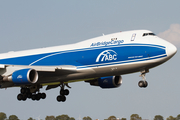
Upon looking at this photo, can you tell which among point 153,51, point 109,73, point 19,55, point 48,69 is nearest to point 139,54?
point 153,51

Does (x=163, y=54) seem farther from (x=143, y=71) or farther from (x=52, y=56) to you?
(x=52, y=56)

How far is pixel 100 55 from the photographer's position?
4000 centimetres

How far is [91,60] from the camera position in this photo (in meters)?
40.4

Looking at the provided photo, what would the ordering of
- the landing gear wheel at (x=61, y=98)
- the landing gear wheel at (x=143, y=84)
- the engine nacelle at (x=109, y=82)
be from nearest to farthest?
the landing gear wheel at (x=143, y=84), the engine nacelle at (x=109, y=82), the landing gear wheel at (x=61, y=98)

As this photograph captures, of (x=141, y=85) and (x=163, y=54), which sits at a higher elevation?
(x=163, y=54)

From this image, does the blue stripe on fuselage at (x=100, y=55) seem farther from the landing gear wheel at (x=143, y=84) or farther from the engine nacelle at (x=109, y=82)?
the engine nacelle at (x=109, y=82)

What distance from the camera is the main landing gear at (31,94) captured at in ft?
150

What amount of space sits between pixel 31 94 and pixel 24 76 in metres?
7.46

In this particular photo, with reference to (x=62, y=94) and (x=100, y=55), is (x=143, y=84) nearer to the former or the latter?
(x=100, y=55)

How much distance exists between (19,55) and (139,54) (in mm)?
16298

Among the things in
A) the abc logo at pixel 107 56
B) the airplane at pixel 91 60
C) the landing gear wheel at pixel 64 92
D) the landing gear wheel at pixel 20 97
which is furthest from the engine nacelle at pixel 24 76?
the landing gear wheel at pixel 64 92

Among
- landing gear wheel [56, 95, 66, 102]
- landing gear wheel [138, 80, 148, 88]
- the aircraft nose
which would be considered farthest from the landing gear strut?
the aircraft nose

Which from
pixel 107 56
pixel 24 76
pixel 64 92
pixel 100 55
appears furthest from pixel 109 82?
pixel 24 76

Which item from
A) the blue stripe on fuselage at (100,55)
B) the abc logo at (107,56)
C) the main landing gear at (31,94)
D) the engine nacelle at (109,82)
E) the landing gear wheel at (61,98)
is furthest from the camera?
the landing gear wheel at (61,98)
